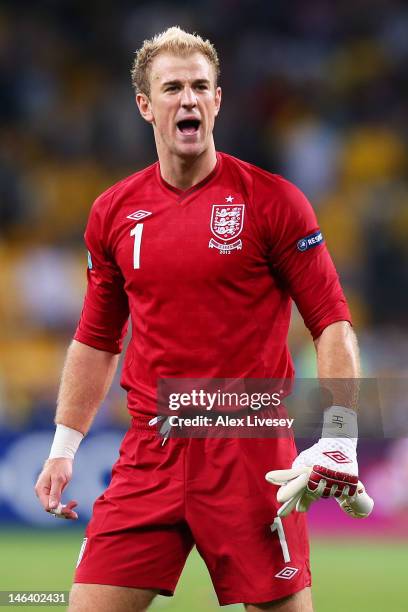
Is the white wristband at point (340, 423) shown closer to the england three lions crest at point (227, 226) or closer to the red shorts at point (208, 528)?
the red shorts at point (208, 528)

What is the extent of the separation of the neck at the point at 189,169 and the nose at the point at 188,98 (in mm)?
171

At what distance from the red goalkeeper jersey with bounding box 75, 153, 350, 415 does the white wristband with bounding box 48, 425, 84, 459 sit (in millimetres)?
331

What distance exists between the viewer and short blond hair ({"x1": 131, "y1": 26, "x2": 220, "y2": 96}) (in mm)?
3996

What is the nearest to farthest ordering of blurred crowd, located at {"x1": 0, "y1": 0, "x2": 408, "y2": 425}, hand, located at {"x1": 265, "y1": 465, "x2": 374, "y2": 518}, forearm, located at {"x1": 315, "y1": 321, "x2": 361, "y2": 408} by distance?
1. hand, located at {"x1": 265, "y1": 465, "x2": 374, "y2": 518}
2. forearm, located at {"x1": 315, "y1": 321, "x2": 361, "y2": 408}
3. blurred crowd, located at {"x1": 0, "y1": 0, "x2": 408, "y2": 425}

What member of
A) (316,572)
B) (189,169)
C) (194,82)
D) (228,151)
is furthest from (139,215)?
(228,151)

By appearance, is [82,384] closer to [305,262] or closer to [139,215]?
[139,215]

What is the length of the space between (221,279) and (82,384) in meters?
0.70

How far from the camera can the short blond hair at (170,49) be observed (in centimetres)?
400

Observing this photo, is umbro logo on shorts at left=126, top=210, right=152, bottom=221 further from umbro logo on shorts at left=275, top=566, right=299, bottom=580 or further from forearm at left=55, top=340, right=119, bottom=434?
umbro logo on shorts at left=275, top=566, right=299, bottom=580

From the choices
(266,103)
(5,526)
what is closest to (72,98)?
(266,103)

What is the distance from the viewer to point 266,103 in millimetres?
13891

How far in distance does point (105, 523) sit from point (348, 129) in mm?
9880

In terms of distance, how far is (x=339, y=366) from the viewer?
146 inches

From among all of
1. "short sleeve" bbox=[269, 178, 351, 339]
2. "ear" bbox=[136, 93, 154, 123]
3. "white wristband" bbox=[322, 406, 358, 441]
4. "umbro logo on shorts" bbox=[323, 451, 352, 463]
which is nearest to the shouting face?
"ear" bbox=[136, 93, 154, 123]
